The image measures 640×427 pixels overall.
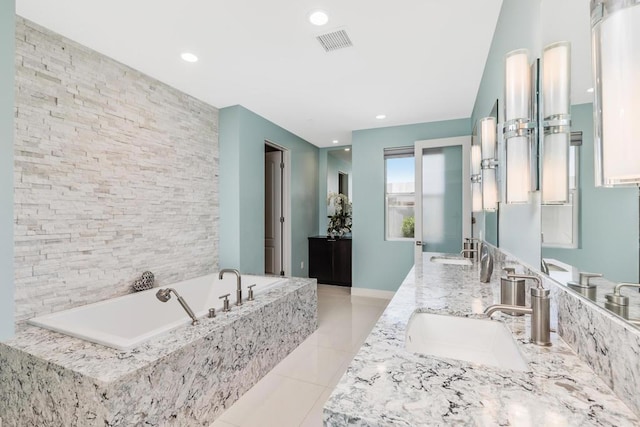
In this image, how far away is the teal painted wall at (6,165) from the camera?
63.7 inches

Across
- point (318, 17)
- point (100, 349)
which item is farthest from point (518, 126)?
point (100, 349)

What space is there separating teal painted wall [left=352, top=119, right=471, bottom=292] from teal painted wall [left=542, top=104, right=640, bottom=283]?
3.41 metres

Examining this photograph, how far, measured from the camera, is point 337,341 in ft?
9.10

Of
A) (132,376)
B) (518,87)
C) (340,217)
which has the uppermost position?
(518,87)

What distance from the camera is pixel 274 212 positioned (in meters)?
4.73

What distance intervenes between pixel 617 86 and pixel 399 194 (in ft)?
12.9

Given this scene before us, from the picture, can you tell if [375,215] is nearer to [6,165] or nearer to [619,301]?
[619,301]

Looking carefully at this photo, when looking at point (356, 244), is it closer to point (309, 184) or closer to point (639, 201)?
point (309, 184)

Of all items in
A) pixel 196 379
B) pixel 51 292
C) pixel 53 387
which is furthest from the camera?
pixel 51 292

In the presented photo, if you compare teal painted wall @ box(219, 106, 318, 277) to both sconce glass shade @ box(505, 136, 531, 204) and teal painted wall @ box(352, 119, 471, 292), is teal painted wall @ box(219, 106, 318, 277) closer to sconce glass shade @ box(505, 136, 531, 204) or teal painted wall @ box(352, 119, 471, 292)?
teal painted wall @ box(352, 119, 471, 292)

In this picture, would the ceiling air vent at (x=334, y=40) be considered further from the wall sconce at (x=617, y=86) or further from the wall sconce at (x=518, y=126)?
the wall sconce at (x=617, y=86)

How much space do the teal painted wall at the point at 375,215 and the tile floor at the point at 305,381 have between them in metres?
0.99

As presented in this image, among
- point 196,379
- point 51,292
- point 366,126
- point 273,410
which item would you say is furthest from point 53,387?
point 366,126

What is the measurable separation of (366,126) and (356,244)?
6.13 feet
